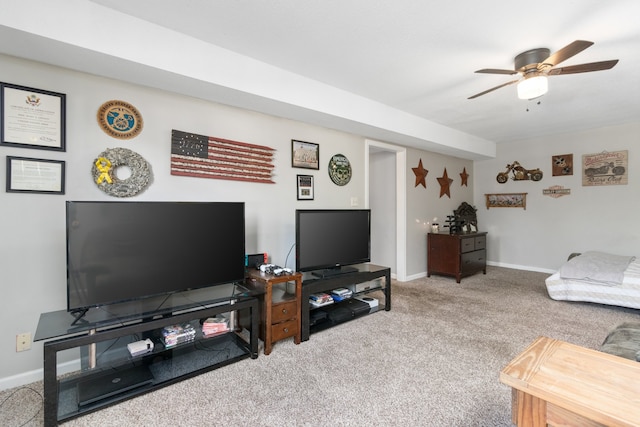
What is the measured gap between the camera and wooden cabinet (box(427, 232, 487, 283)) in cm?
453

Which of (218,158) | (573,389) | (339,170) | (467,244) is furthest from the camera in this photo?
(467,244)

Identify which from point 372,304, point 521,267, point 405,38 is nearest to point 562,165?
point 521,267

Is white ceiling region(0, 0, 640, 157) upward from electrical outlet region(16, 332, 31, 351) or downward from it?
upward

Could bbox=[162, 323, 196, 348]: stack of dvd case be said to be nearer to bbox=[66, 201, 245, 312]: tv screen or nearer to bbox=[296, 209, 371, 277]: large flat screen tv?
bbox=[66, 201, 245, 312]: tv screen

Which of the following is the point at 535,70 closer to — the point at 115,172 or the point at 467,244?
the point at 467,244

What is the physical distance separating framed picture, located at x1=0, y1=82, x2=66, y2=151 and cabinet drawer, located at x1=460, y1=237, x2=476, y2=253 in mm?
4703

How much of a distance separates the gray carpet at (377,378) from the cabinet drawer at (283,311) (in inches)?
9.8

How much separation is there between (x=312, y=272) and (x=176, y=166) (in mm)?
1582

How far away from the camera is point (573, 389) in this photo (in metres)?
1.13

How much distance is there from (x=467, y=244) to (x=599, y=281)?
1577 millimetres

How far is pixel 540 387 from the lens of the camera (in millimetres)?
1135

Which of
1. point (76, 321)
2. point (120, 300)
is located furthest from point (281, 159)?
point (76, 321)

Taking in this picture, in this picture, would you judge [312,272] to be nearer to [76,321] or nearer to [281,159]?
[281,159]

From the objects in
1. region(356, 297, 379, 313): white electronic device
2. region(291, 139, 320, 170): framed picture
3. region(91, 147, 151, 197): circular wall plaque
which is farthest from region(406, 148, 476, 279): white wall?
region(91, 147, 151, 197): circular wall plaque
